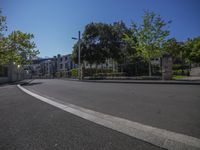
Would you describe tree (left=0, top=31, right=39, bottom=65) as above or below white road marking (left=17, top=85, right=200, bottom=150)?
above

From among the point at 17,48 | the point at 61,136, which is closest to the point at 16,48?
the point at 17,48

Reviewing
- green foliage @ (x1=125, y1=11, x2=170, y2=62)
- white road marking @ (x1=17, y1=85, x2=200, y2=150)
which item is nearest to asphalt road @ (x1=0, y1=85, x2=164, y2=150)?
white road marking @ (x1=17, y1=85, x2=200, y2=150)

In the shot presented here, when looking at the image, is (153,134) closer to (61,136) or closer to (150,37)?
(61,136)

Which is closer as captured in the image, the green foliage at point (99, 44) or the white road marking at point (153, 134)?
the white road marking at point (153, 134)

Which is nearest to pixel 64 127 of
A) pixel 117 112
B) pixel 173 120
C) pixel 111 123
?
pixel 111 123

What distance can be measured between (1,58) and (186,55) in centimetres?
3605

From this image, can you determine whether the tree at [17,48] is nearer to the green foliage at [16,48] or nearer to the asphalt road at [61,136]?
the green foliage at [16,48]

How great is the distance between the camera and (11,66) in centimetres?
2983

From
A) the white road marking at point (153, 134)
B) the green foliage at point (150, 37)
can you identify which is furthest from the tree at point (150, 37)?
the white road marking at point (153, 134)

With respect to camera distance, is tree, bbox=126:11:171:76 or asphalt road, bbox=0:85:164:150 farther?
tree, bbox=126:11:171:76

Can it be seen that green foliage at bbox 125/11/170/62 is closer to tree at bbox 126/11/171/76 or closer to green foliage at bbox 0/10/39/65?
tree at bbox 126/11/171/76

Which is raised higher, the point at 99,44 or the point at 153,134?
the point at 99,44

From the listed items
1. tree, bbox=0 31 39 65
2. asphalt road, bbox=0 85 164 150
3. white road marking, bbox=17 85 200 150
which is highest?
tree, bbox=0 31 39 65

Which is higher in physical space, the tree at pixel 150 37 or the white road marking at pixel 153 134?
the tree at pixel 150 37
